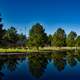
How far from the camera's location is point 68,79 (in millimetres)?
20766

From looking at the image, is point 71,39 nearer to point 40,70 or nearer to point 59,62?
point 59,62

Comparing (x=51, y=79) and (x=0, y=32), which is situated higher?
(x=0, y=32)

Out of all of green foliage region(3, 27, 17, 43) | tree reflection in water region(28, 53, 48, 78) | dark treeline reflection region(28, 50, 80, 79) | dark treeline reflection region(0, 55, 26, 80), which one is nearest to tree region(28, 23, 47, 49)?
green foliage region(3, 27, 17, 43)

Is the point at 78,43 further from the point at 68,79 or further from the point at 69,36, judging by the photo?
the point at 68,79

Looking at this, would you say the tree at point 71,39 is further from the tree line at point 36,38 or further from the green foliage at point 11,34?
the green foliage at point 11,34

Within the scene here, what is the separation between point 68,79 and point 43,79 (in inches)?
84.4

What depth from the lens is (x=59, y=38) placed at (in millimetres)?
126250

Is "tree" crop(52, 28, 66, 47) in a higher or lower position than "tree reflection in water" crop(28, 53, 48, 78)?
higher

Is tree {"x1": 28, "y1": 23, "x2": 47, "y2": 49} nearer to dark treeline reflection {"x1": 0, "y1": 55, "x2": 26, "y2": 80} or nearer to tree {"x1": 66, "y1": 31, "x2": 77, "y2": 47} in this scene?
dark treeline reflection {"x1": 0, "y1": 55, "x2": 26, "y2": 80}

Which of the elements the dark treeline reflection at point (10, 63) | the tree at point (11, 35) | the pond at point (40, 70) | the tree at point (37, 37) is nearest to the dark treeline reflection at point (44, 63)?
the pond at point (40, 70)

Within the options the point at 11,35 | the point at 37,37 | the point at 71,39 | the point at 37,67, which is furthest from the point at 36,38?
the point at 71,39

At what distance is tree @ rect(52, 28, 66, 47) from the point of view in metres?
121

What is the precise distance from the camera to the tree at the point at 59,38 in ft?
398

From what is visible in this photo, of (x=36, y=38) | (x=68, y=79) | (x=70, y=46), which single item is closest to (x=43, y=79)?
Result: (x=68, y=79)
